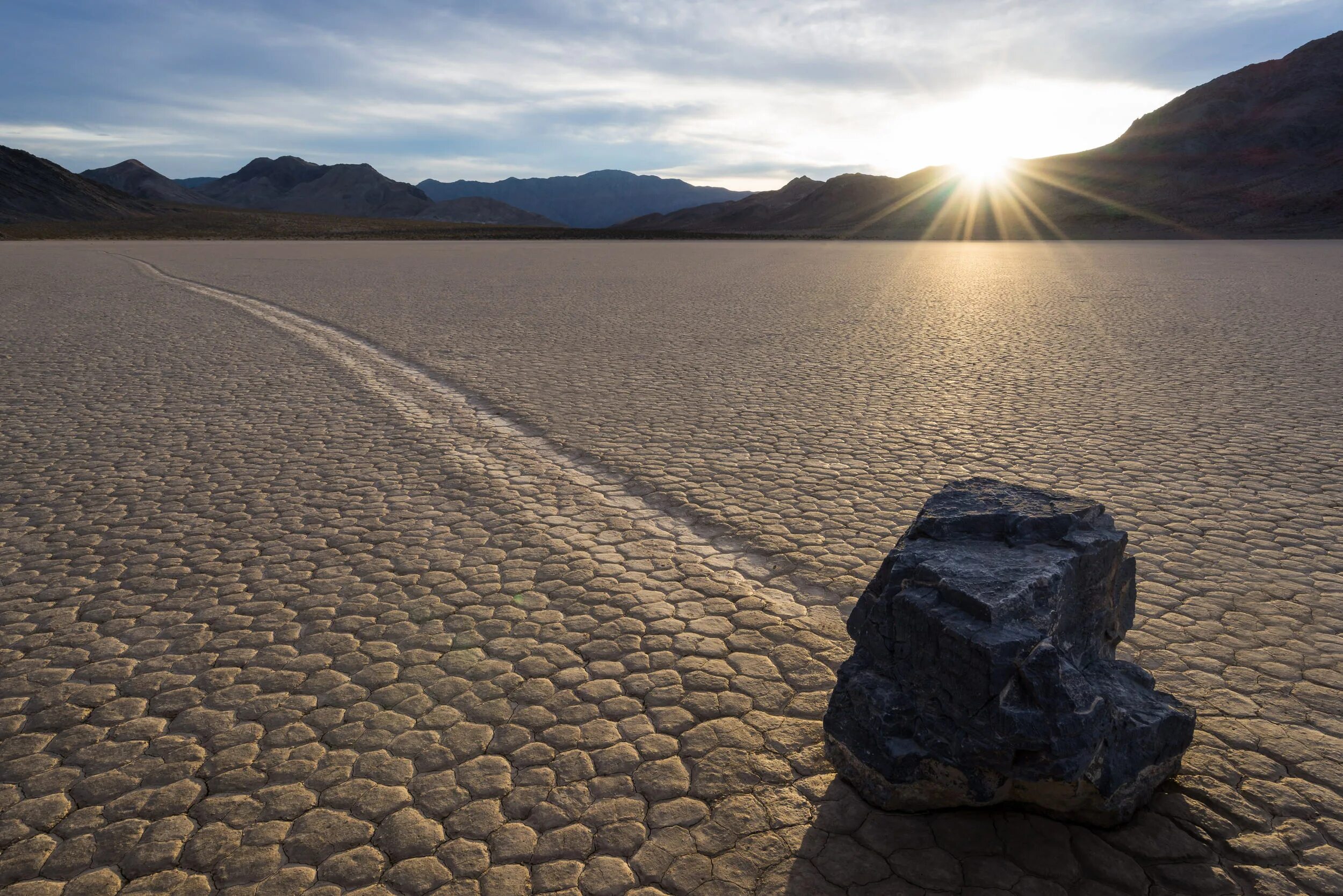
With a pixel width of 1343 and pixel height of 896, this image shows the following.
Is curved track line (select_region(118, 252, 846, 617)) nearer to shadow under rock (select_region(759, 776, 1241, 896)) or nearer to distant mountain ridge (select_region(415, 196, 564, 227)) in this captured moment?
shadow under rock (select_region(759, 776, 1241, 896))

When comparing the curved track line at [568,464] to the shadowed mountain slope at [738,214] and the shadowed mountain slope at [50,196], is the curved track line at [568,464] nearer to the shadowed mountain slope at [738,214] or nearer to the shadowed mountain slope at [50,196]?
the shadowed mountain slope at [738,214]

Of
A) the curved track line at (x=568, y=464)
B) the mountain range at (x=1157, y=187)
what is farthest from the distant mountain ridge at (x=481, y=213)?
the curved track line at (x=568, y=464)

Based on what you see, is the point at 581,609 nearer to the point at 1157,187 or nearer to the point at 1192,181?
the point at 1157,187

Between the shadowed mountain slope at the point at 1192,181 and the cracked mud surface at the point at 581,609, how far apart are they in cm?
4894

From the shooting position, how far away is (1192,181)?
65.2 meters

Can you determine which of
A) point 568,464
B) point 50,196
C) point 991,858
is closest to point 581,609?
point 991,858

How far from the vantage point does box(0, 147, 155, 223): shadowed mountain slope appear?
341ft

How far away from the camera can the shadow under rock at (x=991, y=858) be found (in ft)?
6.04

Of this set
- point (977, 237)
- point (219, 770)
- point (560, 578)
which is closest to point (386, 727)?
point (219, 770)

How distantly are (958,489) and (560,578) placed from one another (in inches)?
60.2

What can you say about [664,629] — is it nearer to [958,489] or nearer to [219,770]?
[958,489]

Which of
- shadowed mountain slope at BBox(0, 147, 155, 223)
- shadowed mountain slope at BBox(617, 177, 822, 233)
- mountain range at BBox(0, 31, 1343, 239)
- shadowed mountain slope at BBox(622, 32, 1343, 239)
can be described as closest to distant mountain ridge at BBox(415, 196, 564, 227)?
shadowed mountain slope at BBox(617, 177, 822, 233)

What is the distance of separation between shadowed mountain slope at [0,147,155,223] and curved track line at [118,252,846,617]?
381 ft

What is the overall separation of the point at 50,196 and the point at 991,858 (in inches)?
5297
